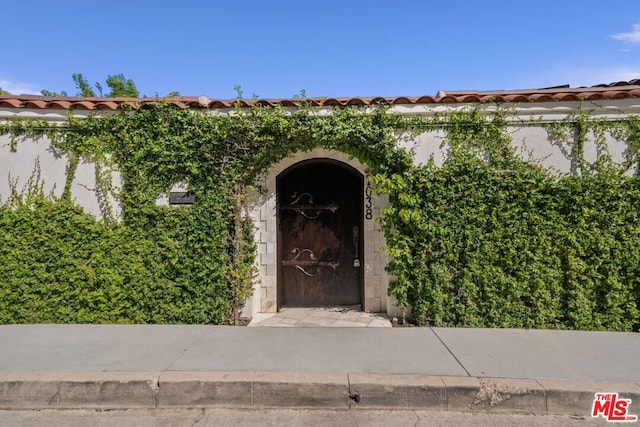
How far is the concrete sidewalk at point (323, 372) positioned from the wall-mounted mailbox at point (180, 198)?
1784 millimetres

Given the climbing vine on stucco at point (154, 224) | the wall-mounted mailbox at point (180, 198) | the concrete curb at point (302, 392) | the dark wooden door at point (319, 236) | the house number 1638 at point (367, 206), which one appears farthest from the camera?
the dark wooden door at point (319, 236)

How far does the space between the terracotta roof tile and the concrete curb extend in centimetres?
334

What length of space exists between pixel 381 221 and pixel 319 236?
1165mm

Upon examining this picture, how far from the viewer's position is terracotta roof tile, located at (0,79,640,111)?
164 inches

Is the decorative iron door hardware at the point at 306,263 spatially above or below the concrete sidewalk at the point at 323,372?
above

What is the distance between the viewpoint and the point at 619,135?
4.23m

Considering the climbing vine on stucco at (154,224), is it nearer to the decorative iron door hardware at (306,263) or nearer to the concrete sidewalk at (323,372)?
the concrete sidewalk at (323,372)

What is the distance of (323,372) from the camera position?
3.00 meters

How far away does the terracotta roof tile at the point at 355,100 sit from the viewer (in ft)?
13.6

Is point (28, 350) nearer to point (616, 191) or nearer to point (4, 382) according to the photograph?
point (4, 382)

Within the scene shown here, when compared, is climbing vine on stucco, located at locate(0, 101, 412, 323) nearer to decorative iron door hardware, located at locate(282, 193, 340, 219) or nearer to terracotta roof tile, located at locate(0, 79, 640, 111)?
terracotta roof tile, located at locate(0, 79, 640, 111)

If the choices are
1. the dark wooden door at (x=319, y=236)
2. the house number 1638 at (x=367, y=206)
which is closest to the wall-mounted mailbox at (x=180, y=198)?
the dark wooden door at (x=319, y=236)

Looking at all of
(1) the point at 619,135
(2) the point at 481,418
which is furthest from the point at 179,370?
(1) the point at 619,135

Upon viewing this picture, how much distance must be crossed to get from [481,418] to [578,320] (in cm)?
250
